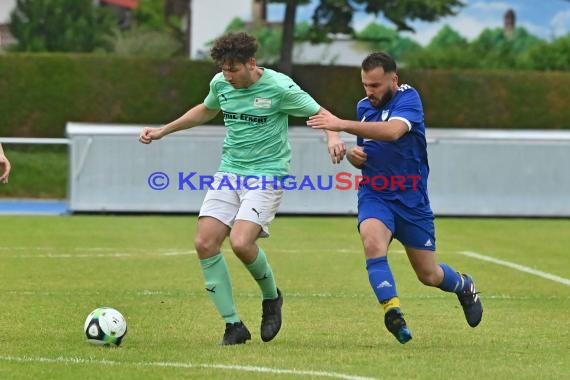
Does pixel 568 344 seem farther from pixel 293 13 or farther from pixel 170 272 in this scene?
pixel 293 13

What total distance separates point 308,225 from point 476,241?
377cm

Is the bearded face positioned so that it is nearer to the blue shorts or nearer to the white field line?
the blue shorts

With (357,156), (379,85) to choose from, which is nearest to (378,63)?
(379,85)

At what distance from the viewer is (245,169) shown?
8992 millimetres

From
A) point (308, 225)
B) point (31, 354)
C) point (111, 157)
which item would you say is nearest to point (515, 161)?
point (308, 225)

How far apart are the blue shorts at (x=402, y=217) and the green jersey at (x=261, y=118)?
625mm

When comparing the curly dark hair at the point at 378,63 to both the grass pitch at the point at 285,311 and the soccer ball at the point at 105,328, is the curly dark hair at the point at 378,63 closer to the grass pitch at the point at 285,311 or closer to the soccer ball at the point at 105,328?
the grass pitch at the point at 285,311

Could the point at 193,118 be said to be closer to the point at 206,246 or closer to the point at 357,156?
the point at 206,246

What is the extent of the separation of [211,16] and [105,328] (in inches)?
2007

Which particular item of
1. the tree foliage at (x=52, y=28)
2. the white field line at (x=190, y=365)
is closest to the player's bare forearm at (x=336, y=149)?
the white field line at (x=190, y=365)

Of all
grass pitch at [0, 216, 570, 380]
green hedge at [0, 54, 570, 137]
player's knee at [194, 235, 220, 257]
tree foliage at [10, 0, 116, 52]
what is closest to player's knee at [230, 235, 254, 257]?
player's knee at [194, 235, 220, 257]

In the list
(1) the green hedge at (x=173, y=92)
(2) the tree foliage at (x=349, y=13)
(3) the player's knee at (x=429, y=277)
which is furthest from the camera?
(2) the tree foliage at (x=349, y=13)

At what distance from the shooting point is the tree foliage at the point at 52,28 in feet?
161

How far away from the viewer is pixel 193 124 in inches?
374
